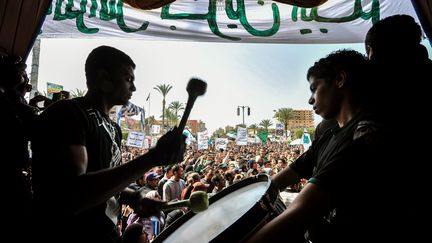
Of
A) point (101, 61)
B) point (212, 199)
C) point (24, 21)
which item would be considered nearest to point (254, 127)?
point (24, 21)

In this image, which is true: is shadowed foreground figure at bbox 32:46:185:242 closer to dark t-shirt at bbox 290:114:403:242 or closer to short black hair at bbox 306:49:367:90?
dark t-shirt at bbox 290:114:403:242

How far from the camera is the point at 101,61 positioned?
4.52ft

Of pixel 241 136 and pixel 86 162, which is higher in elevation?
pixel 86 162

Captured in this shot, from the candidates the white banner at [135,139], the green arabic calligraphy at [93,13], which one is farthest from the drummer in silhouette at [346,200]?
Answer: the white banner at [135,139]

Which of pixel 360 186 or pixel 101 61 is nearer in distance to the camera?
pixel 360 186

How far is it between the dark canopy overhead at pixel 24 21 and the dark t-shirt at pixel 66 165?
169 cm

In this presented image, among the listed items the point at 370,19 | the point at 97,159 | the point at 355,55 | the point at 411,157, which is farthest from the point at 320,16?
the point at 97,159

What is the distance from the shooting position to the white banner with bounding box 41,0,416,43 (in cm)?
321

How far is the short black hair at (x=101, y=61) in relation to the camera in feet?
4.53

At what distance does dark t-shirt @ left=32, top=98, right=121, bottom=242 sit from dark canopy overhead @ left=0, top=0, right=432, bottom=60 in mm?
1691

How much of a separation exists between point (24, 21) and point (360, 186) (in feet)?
9.35

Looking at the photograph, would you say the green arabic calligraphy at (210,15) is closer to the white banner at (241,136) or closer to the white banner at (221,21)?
the white banner at (221,21)

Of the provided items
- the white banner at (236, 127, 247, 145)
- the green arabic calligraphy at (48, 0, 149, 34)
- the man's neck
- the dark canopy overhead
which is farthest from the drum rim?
the white banner at (236, 127, 247, 145)

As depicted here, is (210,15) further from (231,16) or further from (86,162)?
(86,162)
